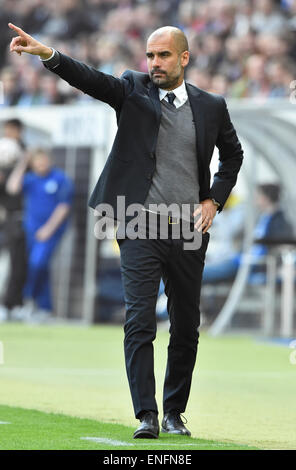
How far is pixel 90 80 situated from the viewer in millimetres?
5344

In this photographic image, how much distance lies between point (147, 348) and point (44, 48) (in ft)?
5.03

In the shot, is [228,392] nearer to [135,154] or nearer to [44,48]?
[135,154]

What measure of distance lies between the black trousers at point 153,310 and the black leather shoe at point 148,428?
3cm

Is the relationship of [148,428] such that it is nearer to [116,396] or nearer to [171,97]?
[171,97]

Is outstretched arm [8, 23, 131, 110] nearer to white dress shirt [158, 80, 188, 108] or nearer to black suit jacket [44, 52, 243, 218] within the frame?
black suit jacket [44, 52, 243, 218]

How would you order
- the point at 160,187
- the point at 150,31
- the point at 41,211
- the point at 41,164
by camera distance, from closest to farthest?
the point at 160,187
the point at 41,164
the point at 41,211
the point at 150,31

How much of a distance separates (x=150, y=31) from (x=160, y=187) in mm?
14757

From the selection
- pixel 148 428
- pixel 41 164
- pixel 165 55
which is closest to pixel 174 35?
pixel 165 55

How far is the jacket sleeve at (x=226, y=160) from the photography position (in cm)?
584

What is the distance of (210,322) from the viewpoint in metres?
15.1

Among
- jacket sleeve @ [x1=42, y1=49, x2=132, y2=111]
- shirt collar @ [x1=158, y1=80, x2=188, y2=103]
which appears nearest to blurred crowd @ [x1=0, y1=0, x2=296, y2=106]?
shirt collar @ [x1=158, y1=80, x2=188, y2=103]

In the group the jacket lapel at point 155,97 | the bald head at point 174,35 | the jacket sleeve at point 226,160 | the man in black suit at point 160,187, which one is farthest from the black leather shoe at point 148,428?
the bald head at point 174,35

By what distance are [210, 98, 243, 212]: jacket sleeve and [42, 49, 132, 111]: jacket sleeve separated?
1.99 ft

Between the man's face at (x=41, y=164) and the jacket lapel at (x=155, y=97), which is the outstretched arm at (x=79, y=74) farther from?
the man's face at (x=41, y=164)
